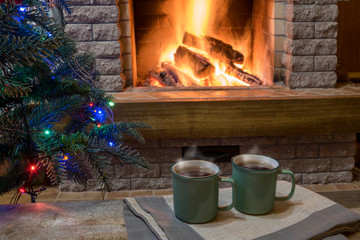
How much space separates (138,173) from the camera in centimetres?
225

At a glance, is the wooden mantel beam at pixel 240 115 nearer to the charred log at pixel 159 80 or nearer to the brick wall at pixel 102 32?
the brick wall at pixel 102 32

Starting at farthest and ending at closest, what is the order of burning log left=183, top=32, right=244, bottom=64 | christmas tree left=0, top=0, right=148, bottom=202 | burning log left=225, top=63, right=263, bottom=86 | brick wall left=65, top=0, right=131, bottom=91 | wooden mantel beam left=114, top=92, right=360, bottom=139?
burning log left=183, top=32, right=244, bottom=64 → burning log left=225, top=63, right=263, bottom=86 → brick wall left=65, top=0, right=131, bottom=91 → wooden mantel beam left=114, top=92, right=360, bottom=139 → christmas tree left=0, top=0, right=148, bottom=202

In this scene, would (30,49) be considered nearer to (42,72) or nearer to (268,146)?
(42,72)

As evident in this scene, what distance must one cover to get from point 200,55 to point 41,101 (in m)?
1.78

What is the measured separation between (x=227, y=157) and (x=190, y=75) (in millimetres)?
627

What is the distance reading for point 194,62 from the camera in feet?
8.30

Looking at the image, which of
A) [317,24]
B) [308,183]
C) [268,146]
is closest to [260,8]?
[317,24]

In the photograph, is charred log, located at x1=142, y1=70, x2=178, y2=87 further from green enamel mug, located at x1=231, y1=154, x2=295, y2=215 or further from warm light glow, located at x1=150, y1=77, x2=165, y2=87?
green enamel mug, located at x1=231, y1=154, x2=295, y2=215

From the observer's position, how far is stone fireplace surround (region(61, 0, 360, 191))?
2016 millimetres

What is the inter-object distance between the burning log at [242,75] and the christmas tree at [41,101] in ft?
5.09

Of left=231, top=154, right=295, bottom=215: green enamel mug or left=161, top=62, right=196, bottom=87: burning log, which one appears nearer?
left=231, top=154, right=295, bottom=215: green enamel mug

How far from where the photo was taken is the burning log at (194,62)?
2504 millimetres

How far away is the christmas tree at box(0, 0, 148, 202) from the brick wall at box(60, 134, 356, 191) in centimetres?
117

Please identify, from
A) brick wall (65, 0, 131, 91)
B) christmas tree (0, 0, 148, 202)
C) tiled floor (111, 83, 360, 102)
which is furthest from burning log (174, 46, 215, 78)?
christmas tree (0, 0, 148, 202)
